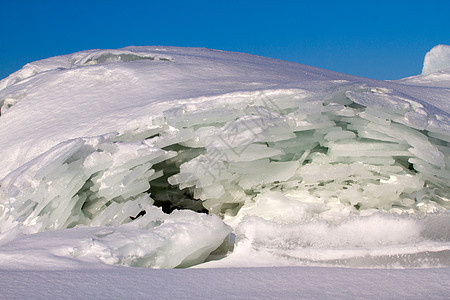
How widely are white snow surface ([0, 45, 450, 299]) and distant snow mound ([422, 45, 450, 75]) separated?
5.32 m

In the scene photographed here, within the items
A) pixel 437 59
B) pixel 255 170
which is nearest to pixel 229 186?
pixel 255 170

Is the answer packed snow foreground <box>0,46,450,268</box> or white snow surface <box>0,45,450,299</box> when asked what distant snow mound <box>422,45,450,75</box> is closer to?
white snow surface <box>0,45,450,299</box>

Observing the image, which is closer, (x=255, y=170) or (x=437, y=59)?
(x=255, y=170)

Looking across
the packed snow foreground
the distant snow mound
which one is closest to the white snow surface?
the packed snow foreground

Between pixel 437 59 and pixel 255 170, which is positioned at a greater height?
pixel 437 59

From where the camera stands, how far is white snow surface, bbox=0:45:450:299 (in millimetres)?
2052

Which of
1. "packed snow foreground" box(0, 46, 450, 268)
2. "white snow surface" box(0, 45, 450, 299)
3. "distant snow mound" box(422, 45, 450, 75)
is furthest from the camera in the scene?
→ "distant snow mound" box(422, 45, 450, 75)

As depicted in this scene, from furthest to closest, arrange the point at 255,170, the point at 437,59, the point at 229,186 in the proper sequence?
the point at 437,59, the point at 229,186, the point at 255,170

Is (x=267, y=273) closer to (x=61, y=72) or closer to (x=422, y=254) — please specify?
(x=422, y=254)

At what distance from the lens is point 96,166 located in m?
2.98

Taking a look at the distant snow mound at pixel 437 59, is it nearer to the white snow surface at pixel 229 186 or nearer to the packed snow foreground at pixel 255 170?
the white snow surface at pixel 229 186

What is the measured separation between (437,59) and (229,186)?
7355 millimetres

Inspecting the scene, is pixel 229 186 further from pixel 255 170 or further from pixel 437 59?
pixel 437 59

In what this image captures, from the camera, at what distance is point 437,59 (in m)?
8.82
